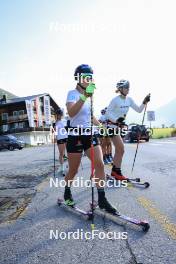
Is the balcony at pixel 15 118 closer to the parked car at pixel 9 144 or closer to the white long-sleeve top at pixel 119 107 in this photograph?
the parked car at pixel 9 144

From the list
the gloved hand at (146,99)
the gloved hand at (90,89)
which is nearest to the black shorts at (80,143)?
the gloved hand at (90,89)

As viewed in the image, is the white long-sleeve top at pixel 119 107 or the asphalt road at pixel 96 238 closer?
the asphalt road at pixel 96 238

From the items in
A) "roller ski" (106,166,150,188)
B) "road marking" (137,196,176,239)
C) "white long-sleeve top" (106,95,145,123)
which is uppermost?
"white long-sleeve top" (106,95,145,123)

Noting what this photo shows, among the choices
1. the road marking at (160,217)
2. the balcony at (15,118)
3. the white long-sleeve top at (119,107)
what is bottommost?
the road marking at (160,217)

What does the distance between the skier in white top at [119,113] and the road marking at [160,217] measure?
1.92 metres

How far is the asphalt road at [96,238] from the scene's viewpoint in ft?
11.2

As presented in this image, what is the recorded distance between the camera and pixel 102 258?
11.0 feet

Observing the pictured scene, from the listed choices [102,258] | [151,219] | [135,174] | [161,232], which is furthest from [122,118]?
[102,258]

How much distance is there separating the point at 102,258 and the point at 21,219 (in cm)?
209

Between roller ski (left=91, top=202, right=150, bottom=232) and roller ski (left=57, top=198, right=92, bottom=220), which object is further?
roller ski (left=57, top=198, right=92, bottom=220)

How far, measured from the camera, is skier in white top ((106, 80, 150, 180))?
756cm

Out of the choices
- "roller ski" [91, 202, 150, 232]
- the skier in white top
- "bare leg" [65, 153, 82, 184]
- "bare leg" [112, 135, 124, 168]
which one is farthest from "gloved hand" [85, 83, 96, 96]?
"bare leg" [112, 135, 124, 168]

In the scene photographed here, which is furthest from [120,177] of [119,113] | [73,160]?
[73,160]

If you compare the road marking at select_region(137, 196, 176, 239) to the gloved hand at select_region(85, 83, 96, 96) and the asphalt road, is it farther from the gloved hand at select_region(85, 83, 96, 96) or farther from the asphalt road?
the gloved hand at select_region(85, 83, 96, 96)
